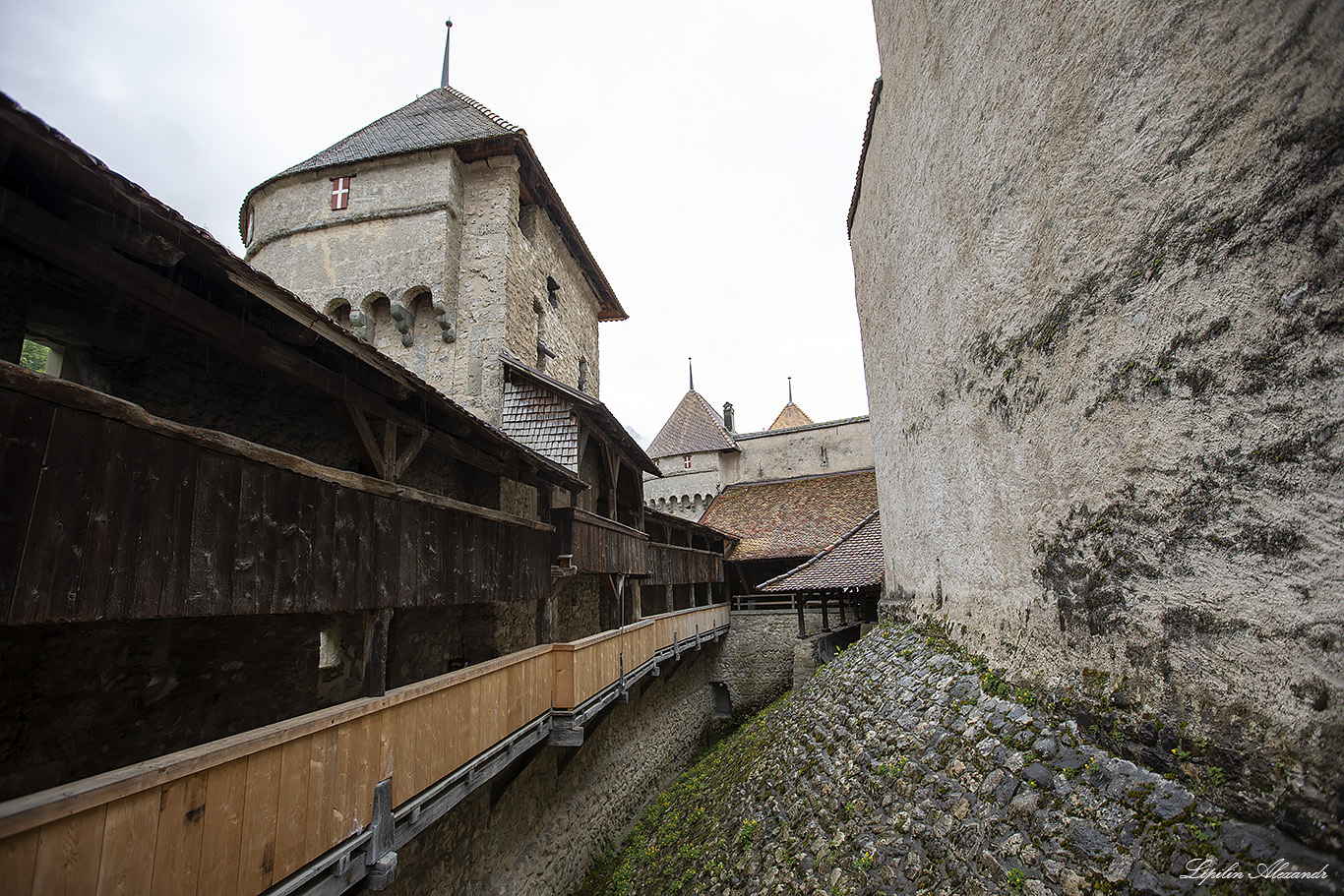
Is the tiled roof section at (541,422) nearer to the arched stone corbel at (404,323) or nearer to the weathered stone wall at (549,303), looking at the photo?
the weathered stone wall at (549,303)

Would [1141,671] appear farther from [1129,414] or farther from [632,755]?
[632,755]

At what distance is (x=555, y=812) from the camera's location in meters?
7.93

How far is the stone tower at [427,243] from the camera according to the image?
11180 mm

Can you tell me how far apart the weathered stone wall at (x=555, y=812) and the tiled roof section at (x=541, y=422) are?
4.25 meters

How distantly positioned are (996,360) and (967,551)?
1.73 m

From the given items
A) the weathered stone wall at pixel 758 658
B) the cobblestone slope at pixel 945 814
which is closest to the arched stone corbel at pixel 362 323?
the cobblestone slope at pixel 945 814

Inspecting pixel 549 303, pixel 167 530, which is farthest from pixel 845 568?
pixel 167 530

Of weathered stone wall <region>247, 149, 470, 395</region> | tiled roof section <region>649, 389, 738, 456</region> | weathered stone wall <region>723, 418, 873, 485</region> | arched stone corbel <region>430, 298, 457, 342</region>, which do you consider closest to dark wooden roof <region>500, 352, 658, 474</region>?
arched stone corbel <region>430, 298, 457, 342</region>

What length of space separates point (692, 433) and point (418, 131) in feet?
50.9

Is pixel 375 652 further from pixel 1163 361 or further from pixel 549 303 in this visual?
pixel 549 303

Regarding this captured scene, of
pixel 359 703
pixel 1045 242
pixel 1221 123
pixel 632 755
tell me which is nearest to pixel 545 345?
pixel 632 755

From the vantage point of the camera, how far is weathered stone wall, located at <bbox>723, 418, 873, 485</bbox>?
23172mm

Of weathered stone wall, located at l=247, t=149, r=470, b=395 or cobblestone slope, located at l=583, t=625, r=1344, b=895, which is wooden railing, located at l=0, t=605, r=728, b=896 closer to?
cobblestone slope, located at l=583, t=625, r=1344, b=895

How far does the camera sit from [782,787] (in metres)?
5.59
